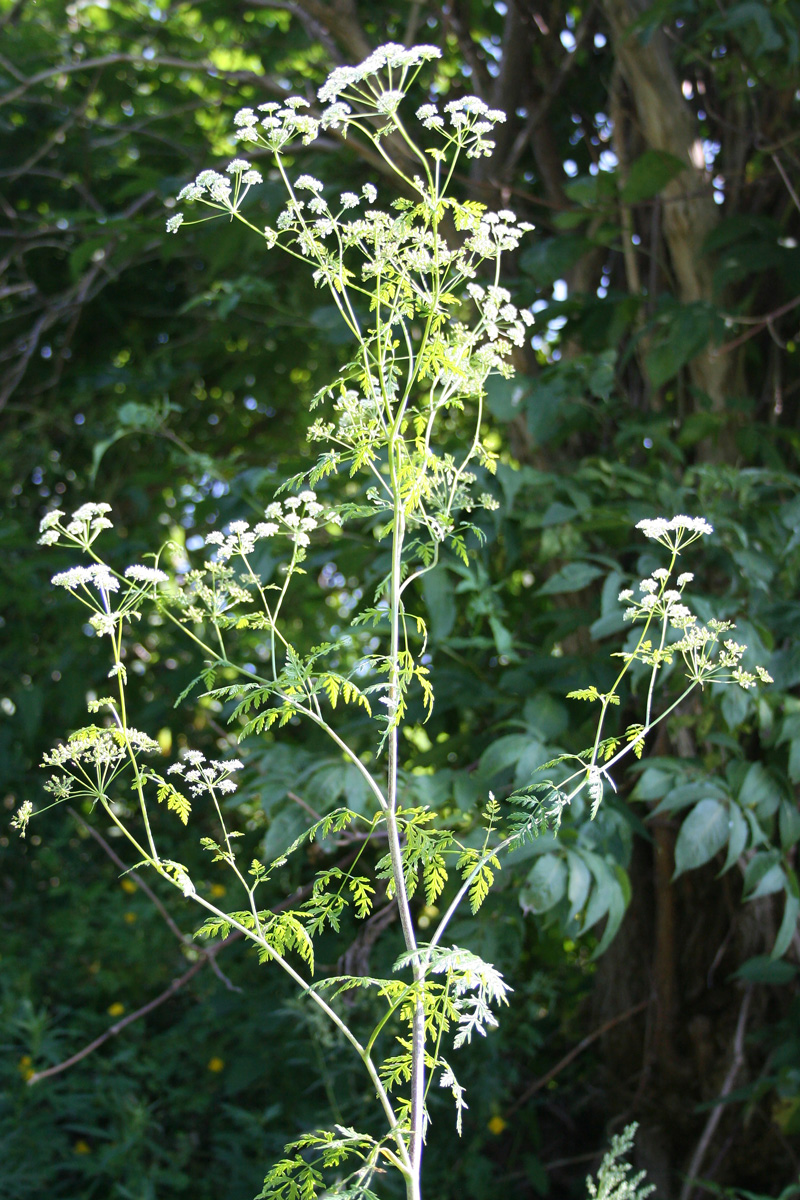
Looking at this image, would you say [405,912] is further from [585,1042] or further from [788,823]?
[585,1042]

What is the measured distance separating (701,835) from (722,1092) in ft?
2.71

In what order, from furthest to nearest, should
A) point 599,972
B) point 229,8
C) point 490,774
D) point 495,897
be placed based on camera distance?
point 229,8
point 599,972
point 495,897
point 490,774

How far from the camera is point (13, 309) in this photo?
2951 millimetres

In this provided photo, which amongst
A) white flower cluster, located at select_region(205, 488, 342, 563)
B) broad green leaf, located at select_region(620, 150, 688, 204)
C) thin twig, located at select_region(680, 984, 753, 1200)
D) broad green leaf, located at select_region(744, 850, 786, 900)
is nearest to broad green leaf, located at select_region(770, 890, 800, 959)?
broad green leaf, located at select_region(744, 850, 786, 900)

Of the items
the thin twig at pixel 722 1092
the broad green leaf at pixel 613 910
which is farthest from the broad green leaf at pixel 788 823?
the thin twig at pixel 722 1092

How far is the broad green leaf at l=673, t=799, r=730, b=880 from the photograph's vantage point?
1.33 m

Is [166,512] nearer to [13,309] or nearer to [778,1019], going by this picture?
[13,309]

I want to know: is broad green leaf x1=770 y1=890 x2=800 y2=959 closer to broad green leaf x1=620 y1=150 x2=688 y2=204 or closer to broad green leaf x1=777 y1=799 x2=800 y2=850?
broad green leaf x1=777 y1=799 x2=800 y2=850

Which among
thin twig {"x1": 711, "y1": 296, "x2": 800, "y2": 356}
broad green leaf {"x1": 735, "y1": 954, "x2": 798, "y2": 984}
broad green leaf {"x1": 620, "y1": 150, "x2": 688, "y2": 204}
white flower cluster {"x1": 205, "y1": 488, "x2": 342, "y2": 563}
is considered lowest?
broad green leaf {"x1": 735, "y1": 954, "x2": 798, "y2": 984}

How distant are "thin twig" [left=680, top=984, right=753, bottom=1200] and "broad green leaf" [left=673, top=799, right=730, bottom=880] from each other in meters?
0.67

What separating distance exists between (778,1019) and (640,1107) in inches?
12.8

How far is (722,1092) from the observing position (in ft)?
6.14

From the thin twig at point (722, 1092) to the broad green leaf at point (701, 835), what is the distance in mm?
675

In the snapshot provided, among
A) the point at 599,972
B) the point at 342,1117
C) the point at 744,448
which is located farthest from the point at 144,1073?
the point at 744,448
